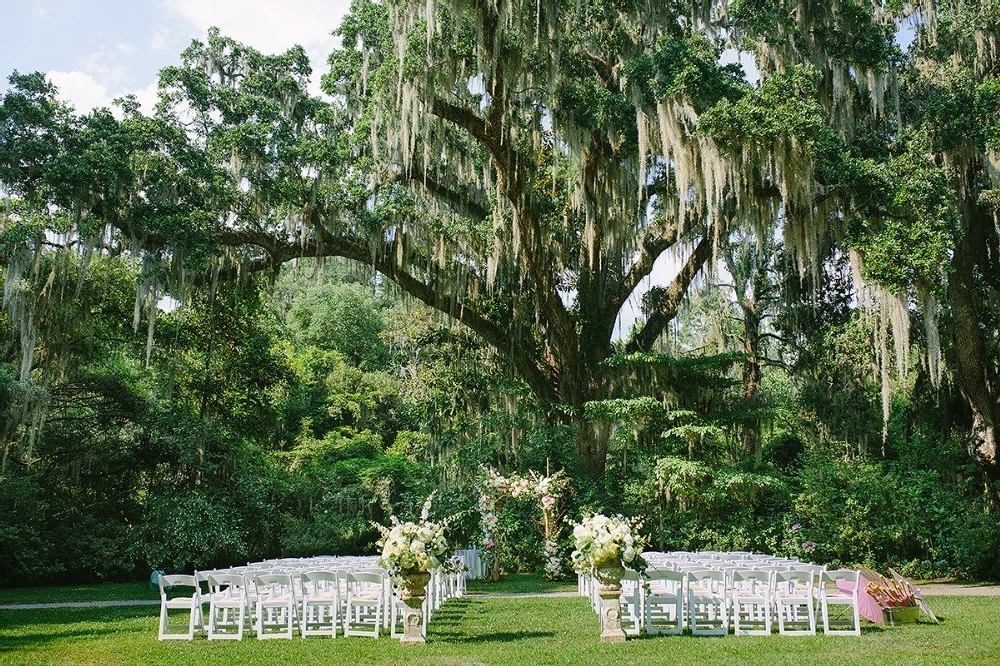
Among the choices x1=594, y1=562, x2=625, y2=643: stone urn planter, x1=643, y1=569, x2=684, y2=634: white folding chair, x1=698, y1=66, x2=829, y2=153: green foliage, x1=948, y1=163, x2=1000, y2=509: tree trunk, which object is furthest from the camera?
x1=948, y1=163, x2=1000, y2=509: tree trunk

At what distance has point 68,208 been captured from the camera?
506 inches

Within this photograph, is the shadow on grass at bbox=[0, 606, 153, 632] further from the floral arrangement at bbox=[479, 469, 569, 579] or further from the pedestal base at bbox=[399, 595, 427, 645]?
the floral arrangement at bbox=[479, 469, 569, 579]

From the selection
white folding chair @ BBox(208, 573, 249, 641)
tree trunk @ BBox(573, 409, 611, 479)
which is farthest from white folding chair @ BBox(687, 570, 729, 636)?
tree trunk @ BBox(573, 409, 611, 479)

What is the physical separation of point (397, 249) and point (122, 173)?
14.5ft

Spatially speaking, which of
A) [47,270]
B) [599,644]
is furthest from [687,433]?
[47,270]

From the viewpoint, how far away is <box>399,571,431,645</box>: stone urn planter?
7008mm

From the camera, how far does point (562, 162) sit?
15234 millimetres

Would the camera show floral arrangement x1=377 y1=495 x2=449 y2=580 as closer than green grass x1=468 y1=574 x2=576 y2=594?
Yes

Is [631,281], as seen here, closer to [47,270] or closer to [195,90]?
[195,90]

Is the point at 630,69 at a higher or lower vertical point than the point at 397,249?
higher

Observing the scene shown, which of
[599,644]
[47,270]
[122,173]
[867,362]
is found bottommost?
[599,644]

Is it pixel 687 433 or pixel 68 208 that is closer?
pixel 68 208

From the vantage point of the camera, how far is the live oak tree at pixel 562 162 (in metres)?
12.4

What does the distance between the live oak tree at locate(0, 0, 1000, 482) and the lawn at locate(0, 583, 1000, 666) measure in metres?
5.86
